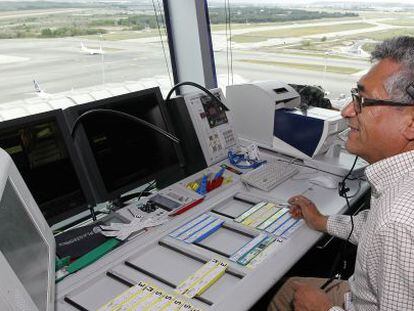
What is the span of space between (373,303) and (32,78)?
1955 mm

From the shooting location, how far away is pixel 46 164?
1.22 metres

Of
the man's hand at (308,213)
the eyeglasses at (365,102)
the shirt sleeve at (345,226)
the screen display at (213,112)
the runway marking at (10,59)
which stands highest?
the runway marking at (10,59)

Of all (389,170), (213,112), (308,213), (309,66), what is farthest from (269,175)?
(309,66)

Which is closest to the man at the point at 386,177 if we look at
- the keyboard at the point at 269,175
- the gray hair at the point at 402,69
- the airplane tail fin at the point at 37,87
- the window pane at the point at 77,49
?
the gray hair at the point at 402,69

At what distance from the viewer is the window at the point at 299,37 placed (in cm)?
244

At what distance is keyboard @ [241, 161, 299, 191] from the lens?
5.25 ft

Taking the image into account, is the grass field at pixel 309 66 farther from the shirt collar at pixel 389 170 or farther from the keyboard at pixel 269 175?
the shirt collar at pixel 389 170

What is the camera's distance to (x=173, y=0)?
2.55 metres

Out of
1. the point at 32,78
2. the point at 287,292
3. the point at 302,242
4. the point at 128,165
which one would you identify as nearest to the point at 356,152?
the point at 302,242

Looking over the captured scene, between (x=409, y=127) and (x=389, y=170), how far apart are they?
123mm

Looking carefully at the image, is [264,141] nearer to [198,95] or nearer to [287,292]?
[198,95]

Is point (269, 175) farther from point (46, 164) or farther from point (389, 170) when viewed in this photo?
point (46, 164)

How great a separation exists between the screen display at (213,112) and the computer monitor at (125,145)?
0.27 m

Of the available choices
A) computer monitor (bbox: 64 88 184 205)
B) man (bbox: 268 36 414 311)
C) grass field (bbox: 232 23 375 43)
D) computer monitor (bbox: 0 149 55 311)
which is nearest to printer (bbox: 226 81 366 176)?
computer monitor (bbox: 64 88 184 205)
